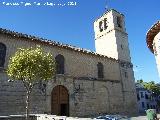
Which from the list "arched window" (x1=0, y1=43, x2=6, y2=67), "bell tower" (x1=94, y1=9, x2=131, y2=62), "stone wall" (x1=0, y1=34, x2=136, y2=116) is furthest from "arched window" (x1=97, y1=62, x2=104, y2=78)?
"arched window" (x1=0, y1=43, x2=6, y2=67)

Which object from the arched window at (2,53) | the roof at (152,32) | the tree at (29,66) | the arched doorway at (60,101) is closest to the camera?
the roof at (152,32)

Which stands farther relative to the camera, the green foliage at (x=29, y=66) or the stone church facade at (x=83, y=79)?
the stone church facade at (x=83, y=79)

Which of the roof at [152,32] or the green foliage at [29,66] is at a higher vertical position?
the roof at [152,32]

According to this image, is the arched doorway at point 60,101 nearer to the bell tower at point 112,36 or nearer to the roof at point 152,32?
the bell tower at point 112,36

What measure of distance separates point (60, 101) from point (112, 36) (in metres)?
15.0

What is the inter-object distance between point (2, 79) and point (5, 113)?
308 centimetres

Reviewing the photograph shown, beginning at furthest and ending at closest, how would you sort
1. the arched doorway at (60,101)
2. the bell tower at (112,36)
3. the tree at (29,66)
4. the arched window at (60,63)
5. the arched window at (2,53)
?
the bell tower at (112,36) → the arched window at (60,63) → the arched doorway at (60,101) → the arched window at (2,53) → the tree at (29,66)

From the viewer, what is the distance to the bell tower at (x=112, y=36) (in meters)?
34.0

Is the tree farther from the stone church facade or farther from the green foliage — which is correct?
the stone church facade

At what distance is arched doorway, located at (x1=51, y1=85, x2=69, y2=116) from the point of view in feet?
78.2

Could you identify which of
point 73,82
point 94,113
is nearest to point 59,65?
point 73,82

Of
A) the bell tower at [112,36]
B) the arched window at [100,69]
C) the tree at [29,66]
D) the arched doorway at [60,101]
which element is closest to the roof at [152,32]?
the tree at [29,66]

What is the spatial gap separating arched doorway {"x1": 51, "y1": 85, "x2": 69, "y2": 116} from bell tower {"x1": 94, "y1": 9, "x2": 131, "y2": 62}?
11.8m

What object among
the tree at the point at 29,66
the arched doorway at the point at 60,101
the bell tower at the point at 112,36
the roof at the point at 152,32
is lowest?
the arched doorway at the point at 60,101
